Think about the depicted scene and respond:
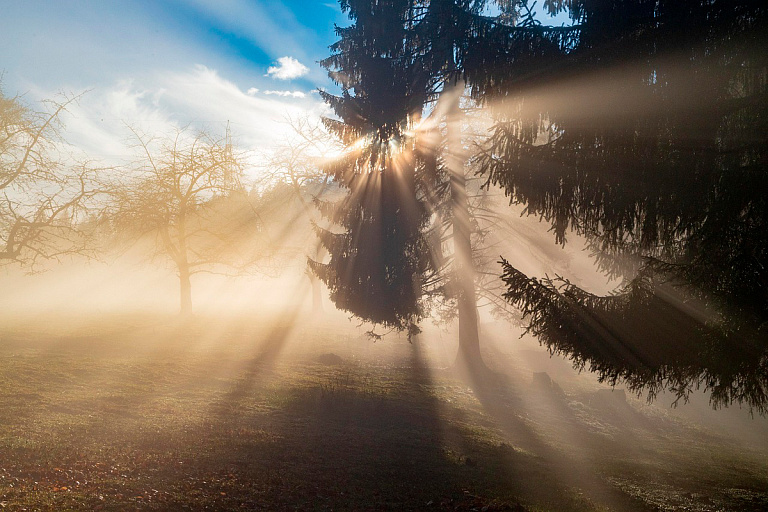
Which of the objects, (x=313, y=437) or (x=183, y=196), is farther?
(x=183, y=196)

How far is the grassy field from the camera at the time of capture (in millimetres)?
5730

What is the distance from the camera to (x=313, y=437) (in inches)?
329

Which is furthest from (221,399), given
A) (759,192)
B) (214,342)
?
(759,192)

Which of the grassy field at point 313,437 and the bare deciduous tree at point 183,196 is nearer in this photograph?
the grassy field at point 313,437

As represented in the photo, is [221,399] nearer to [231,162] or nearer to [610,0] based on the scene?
[231,162]

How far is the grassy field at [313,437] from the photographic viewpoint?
573cm

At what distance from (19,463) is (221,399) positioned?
462cm

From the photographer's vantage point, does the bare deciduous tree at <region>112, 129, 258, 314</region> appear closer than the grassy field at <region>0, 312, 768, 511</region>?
No

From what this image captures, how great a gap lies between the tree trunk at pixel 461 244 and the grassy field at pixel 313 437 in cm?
123

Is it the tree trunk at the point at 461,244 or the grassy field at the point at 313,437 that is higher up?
the tree trunk at the point at 461,244

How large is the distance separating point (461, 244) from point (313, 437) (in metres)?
8.72

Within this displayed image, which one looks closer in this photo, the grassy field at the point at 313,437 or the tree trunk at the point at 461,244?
the grassy field at the point at 313,437

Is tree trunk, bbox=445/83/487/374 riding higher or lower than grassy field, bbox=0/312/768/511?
higher

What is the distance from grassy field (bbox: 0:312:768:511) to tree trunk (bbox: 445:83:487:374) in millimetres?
1230
